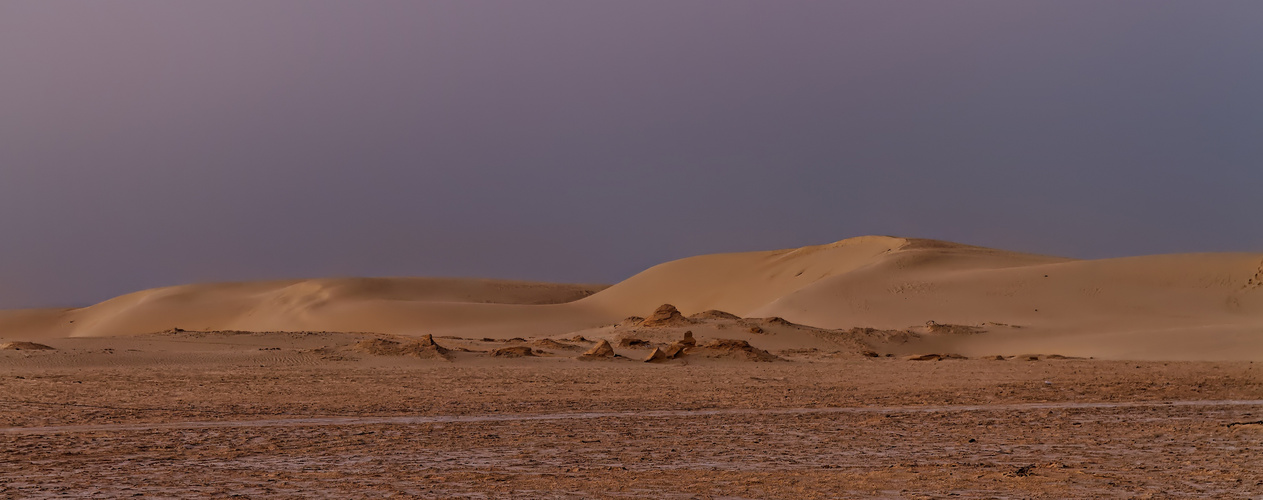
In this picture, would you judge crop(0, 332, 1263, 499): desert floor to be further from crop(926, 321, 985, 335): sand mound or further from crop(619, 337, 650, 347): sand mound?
crop(926, 321, 985, 335): sand mound

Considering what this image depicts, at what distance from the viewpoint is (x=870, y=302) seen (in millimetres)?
37906

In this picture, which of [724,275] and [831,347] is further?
[724,275]

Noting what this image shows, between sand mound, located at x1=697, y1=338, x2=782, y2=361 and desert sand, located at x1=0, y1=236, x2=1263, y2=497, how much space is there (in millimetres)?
65

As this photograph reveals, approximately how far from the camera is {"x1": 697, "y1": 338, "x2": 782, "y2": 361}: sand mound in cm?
2398

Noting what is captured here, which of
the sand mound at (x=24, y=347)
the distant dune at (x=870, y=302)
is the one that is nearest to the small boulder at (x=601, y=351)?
the distant dune at (x=870, y=302)

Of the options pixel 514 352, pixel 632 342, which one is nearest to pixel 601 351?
pixel 514 352

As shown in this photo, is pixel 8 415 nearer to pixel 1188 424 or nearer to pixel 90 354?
pixel 90 354

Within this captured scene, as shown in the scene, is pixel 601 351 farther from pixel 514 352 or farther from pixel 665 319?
pixel 665 319

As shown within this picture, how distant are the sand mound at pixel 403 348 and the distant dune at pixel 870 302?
13.3m

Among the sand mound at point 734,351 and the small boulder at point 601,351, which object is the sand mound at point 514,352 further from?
the sand mound at point 734,351

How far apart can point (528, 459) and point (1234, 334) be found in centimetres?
2460

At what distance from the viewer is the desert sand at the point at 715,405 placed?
8227 millimetres

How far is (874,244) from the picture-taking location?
5441 cm

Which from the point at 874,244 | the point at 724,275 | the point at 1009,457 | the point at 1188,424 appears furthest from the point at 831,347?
the point at 724,275
